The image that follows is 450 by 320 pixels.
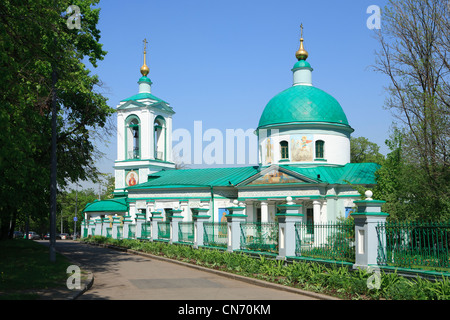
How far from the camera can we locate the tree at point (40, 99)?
1245 centimetres

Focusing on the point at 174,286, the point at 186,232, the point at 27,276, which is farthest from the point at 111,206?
the point at 174,286

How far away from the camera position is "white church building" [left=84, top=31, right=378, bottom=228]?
1281 inches

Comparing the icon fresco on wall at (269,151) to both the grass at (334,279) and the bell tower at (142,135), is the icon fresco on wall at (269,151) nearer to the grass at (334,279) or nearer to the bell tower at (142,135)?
the bell tower at (142,135)

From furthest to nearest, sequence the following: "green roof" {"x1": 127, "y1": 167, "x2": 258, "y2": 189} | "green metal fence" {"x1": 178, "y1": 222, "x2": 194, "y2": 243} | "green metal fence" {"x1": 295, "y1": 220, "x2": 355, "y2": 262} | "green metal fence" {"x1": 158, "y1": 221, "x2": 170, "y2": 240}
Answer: "green roof" {"x1": 127, "y1": 167, "x2": 258, "y2": 189} < "green metal fence" {"x1": 158, "y1": 221, "x2": 170, "y2": 240} < "green metal fence" {"x1": 178, "y1": 222, "x2": 194, "y2": 243} < "green metal fence" {"x1": 295, "y1": 220, "x2": 355, "y2": 262}

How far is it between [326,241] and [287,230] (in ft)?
4.67

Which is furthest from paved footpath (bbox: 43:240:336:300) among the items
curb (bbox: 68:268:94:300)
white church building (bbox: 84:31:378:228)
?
white church building (bbox: 84:31:378:228)

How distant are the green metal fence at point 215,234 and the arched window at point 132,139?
22996 millimetres

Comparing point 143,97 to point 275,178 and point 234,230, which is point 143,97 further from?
point 234,230

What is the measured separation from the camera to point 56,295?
33.9 ft

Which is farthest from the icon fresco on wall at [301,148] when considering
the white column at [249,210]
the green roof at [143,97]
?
the green roof at [143,97]

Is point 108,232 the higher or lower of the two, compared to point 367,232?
lower

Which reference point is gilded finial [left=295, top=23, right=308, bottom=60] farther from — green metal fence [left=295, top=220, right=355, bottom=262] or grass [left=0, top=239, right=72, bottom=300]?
grass [left=0, top=239, right=72, bottom=300]

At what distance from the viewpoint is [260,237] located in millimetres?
17188
